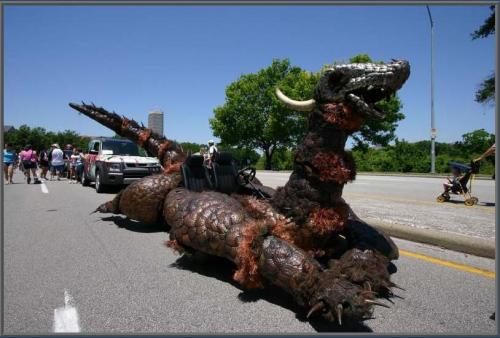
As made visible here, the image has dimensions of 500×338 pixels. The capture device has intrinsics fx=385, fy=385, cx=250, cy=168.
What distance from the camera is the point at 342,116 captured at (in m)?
3.03

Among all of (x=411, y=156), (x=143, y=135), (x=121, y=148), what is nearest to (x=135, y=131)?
(x=143, y=135)

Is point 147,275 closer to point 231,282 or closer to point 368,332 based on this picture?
point 231,282

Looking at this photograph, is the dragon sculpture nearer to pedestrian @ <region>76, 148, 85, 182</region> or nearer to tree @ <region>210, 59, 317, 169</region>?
pedestrian @ <region>76, 148, 85, 182</region>

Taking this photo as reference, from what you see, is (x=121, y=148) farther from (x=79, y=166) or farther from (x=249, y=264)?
(x=249, y=264)

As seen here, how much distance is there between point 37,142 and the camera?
5394 cm

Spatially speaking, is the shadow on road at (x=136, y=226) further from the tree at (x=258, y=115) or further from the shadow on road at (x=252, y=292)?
the tree at (x=258, y=115)

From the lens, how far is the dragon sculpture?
2.80 m

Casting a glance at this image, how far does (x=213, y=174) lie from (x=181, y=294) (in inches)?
96.4

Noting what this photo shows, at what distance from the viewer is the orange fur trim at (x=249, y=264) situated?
3.12 meters

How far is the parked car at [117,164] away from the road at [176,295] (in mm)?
7464

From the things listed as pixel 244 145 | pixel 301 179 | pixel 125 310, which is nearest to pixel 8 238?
pixel 125 310

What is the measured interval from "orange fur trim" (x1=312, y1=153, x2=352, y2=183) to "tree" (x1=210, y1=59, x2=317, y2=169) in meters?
39.5

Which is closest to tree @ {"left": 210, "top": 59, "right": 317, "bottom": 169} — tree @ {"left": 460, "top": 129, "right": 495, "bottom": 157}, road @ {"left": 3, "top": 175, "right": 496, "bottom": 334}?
tree @ {"left": 460, "top": 129, "right": 495, "bottom": 157}

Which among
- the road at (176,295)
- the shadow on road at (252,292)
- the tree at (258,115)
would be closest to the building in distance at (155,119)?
the road at (176,295)
